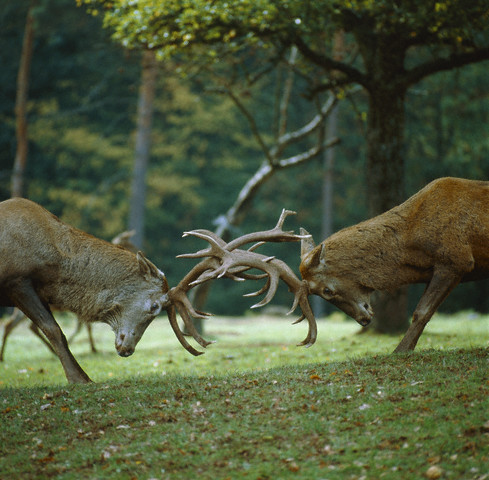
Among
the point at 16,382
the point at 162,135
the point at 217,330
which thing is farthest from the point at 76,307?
the point at 162,135

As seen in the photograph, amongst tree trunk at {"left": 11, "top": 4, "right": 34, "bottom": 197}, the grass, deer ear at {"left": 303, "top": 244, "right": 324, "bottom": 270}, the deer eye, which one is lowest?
the grass

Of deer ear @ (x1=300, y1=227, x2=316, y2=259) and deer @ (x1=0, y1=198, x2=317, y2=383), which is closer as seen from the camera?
deer @ (x1=0, y1=198, x2=317, y2=383)

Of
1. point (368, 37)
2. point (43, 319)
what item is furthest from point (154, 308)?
point (368, 37)

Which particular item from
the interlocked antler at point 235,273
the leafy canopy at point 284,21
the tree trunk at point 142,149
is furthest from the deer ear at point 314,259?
the tree trunk at point 142,149

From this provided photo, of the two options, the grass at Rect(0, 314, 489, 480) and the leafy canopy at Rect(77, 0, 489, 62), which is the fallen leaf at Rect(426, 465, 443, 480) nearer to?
the grass at Rect(0, 314, 489, 480)

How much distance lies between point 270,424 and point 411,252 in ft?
11.3

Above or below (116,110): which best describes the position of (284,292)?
below

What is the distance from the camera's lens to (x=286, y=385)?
770 cm

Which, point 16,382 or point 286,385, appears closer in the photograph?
point 286,385

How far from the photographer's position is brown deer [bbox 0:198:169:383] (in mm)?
8844

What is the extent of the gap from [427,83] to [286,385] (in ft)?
72.0

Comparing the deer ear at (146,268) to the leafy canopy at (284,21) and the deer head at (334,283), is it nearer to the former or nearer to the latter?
the deer head at (334,283)

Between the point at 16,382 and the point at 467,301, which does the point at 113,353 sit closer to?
the point at 16,382

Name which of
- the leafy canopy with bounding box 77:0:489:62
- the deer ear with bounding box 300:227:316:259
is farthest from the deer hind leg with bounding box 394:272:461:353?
the leafy canopy with bounding box 77:0:489:62
